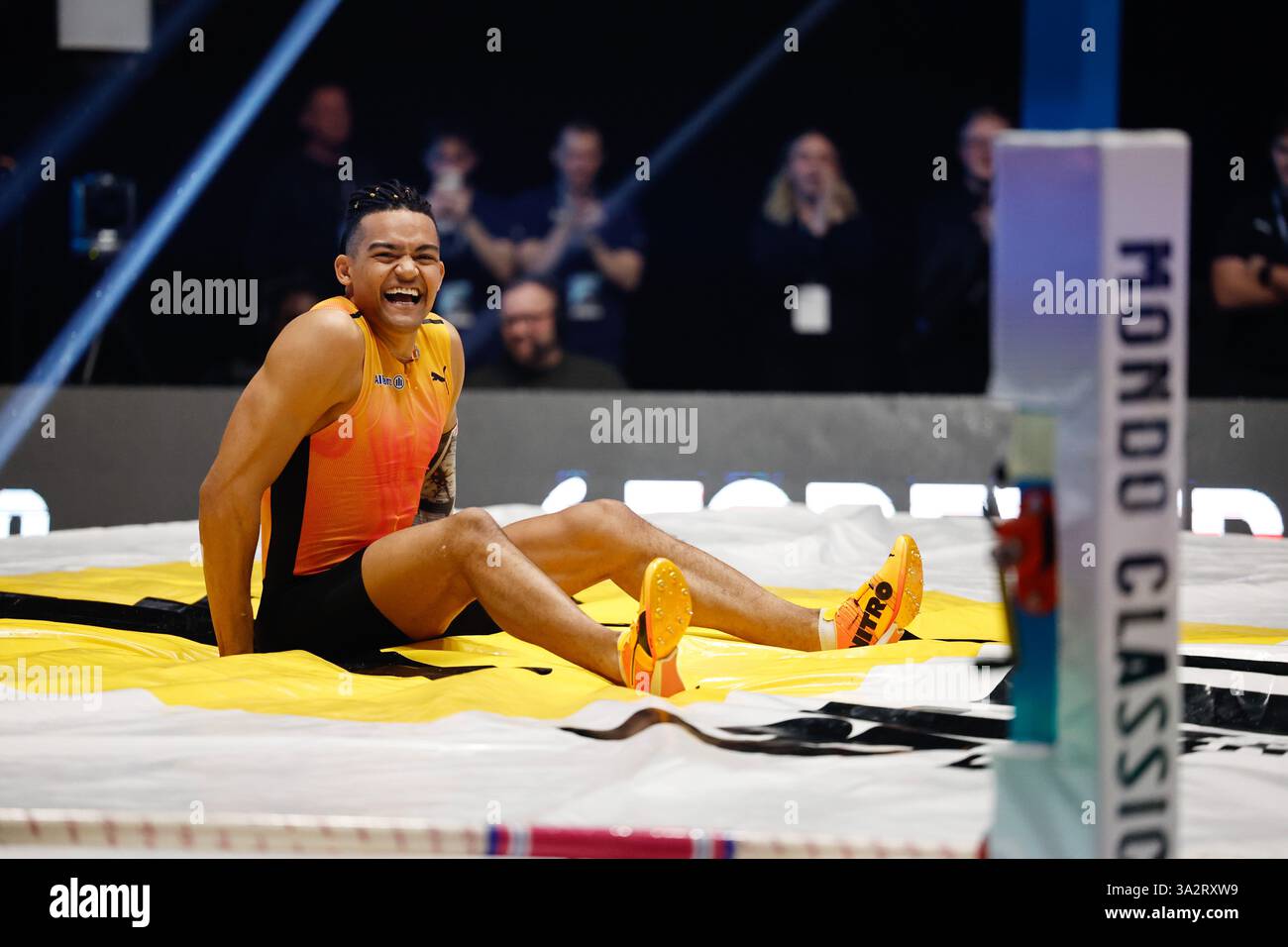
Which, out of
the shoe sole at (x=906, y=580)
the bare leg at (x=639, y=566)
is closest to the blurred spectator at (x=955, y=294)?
the shoe sole at (x=906, y=580)

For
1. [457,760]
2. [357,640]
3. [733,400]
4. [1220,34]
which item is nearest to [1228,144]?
[1220,34]

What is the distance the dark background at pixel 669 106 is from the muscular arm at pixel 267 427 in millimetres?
3354

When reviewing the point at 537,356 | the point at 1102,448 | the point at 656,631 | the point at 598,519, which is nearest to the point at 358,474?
the point at 598,519

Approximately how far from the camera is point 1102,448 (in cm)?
122

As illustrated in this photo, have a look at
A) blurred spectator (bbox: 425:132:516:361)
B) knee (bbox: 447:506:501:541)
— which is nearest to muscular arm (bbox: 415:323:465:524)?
knee (bbox: 447:506:501:541)

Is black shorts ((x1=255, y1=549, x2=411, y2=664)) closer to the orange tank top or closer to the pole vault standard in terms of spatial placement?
the orange tank top

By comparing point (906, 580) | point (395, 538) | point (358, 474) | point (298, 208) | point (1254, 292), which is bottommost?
point (906, 580)

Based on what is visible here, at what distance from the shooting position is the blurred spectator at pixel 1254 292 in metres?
4.76

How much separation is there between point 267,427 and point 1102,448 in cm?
156

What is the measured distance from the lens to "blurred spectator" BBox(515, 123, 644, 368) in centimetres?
554

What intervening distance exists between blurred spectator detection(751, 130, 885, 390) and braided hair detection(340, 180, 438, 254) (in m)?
2.48

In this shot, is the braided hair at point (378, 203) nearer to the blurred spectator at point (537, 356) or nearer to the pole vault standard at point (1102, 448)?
the pole vault standard at point (1102, 448)

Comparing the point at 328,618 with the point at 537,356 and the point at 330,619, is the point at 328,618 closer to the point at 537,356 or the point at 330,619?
the point at 330,619
